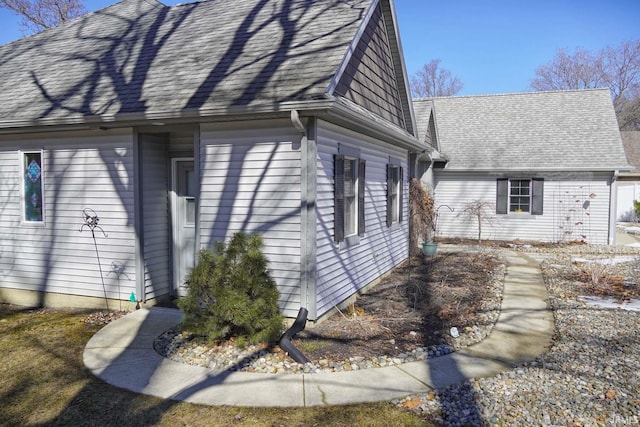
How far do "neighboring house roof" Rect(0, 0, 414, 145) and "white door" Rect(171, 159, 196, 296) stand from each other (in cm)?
131

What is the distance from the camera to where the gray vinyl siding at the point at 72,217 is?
23.5ft

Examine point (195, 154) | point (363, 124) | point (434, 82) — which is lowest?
point (195, 154)

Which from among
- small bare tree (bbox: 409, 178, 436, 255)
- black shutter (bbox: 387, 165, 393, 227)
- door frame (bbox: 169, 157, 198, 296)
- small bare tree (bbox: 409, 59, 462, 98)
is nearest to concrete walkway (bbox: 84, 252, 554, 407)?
door frame (bbox: 169, 157, 198, 296)

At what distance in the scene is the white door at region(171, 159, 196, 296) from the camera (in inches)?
298

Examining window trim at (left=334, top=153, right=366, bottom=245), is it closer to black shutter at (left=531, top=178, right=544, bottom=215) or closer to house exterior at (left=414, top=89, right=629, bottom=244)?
house exterior at (left=414, top=89, right=629, bottom=244)

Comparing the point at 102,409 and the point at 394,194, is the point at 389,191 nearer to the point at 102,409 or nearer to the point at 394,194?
the point at 394,194

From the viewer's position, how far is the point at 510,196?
16.5 meters

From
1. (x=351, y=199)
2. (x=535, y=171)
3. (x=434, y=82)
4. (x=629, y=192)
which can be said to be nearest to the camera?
(x=351, y=199)

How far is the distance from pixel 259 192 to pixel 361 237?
2.50 meters

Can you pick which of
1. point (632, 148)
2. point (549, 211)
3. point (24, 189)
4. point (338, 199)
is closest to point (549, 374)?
point (338, 199)

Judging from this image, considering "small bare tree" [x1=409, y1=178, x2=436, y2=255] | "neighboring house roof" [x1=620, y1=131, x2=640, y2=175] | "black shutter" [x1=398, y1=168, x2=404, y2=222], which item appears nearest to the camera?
"black shutter" [x1=398, y1=168, x2=404, y2=222]

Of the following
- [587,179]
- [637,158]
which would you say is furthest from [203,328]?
[637,158]

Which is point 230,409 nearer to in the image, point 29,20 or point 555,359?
point 555,359

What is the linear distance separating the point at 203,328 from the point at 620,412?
4.16m
